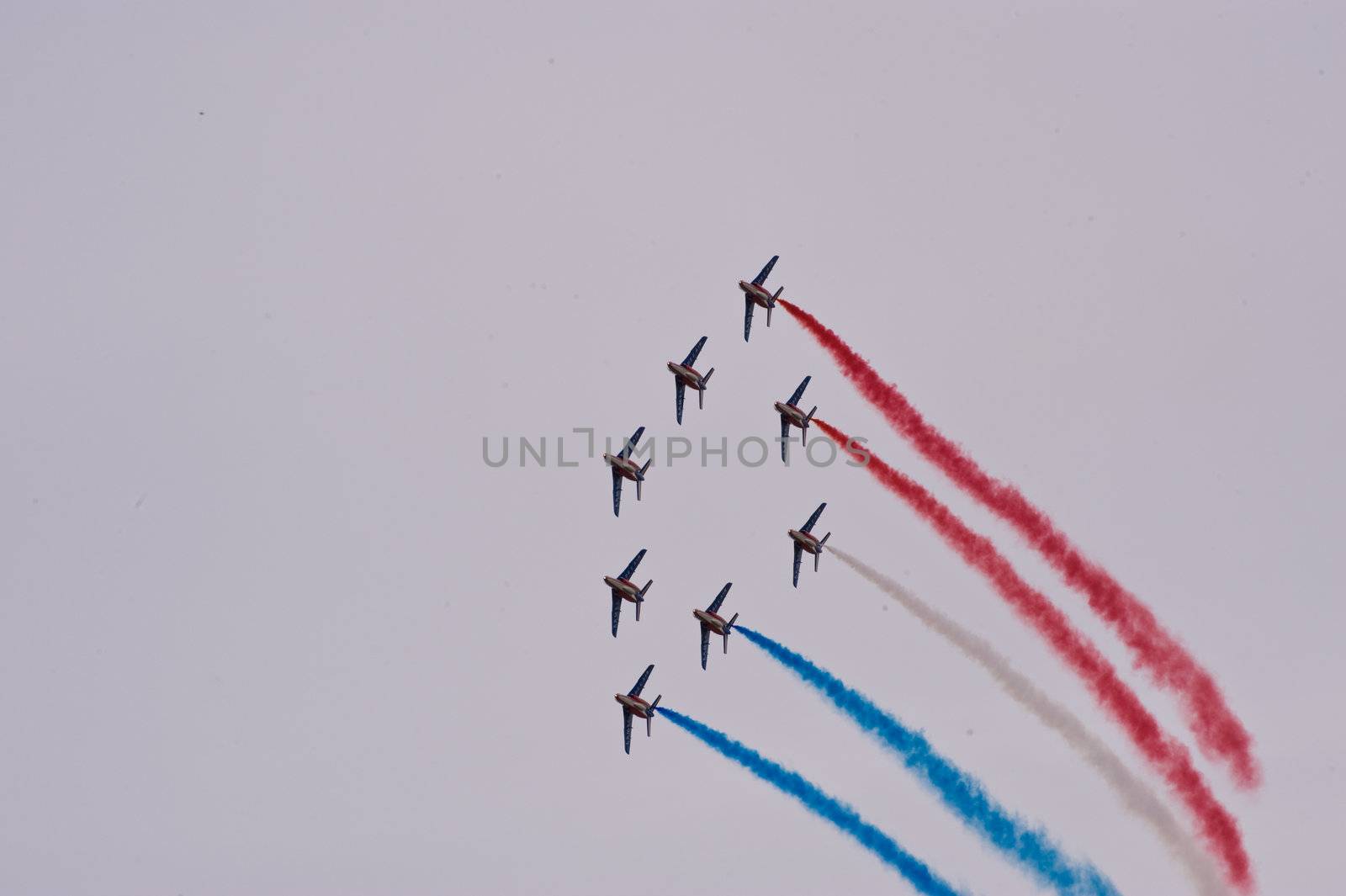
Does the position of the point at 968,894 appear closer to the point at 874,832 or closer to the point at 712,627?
the point at 874,832

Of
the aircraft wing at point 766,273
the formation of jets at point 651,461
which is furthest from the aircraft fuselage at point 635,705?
the aircraft wing at point 766,273

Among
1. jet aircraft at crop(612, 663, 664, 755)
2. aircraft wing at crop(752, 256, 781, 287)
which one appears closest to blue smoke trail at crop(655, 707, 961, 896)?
jet aircraft at crop(612, 663, 664, 755)

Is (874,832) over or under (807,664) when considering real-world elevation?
under

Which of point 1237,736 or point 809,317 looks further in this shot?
point 809,317

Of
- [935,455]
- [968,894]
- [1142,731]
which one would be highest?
[935,455]

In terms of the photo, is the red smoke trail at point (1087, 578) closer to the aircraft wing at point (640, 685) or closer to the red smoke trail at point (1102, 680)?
the red smoke trail at point (1102, 680)

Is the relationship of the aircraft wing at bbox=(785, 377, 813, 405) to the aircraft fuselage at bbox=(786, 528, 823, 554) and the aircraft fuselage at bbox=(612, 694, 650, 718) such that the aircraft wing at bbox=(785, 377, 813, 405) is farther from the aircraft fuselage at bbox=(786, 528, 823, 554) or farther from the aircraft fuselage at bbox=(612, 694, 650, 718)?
the aircraft fuselage at bbox=(612, 694, 650, 718)

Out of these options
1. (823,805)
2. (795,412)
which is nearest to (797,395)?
(795,412)

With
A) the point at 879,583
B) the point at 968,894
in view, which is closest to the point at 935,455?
the point at 879,583
